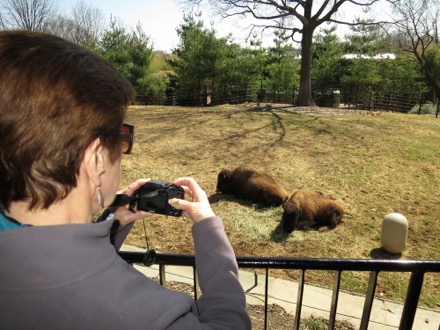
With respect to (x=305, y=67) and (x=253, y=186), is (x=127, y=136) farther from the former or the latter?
(x=305, y=67)

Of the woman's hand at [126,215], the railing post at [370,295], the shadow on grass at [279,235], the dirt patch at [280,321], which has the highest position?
the woman's hand at [126,215]

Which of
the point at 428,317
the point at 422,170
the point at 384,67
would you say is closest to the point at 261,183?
the point at 428,317

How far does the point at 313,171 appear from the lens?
882 cm

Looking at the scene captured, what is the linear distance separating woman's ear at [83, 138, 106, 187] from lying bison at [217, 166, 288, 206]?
6035 mm

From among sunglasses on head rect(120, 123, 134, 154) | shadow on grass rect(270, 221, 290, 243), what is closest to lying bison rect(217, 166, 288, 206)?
shadow on grass rect(270, 221, 290, 243)

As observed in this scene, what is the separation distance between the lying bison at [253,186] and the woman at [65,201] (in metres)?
5.93

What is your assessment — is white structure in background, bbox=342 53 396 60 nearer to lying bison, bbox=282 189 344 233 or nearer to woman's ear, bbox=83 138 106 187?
lying bison, bbox=282 189 344 233

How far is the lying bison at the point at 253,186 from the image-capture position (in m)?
6.86

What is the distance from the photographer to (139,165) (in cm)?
943

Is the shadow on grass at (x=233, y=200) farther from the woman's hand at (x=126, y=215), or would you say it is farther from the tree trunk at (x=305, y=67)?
the tree trunk at (x=305, y=67)

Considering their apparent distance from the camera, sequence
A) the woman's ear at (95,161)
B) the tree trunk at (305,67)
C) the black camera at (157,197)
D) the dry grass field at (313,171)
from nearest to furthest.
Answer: the woman's ear at (95,161)
the black camera at (157,197)
the dry grass field at (313,171)
the tree trunk at (305,67)

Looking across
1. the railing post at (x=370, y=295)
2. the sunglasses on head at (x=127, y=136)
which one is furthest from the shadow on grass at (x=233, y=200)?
the sunglasses on head at (x=127, y=136)

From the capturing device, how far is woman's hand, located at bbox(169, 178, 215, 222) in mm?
1250

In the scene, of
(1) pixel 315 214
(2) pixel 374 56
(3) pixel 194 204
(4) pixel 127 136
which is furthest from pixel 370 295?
(2) pixel 374 56
